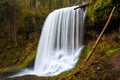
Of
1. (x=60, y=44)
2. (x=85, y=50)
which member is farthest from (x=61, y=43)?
(x=85, y=50)

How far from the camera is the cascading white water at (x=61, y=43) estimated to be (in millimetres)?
17781

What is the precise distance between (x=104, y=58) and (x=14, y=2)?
61.0 feet

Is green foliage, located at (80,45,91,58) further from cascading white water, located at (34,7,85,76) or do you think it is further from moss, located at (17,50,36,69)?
moss, located at (17,50,36,69)

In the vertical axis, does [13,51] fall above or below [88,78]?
below

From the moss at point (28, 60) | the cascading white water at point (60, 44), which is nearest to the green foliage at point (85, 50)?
the cascading white water at point (60, 44)

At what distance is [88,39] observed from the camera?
60.2 feet

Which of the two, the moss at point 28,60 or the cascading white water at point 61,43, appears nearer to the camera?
the cascading white water at point 61,43

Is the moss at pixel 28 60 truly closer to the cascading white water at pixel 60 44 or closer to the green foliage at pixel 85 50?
the cascading white water at pixel 60 44

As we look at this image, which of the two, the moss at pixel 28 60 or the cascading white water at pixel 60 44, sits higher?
the cascading white water at pixel 60 44

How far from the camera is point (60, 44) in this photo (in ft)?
66.0

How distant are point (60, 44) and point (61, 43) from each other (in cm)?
13

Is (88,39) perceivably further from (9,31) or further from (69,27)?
(9,31)

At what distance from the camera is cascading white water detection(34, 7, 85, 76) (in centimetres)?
1778

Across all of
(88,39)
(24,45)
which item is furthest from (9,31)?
(88,39)
